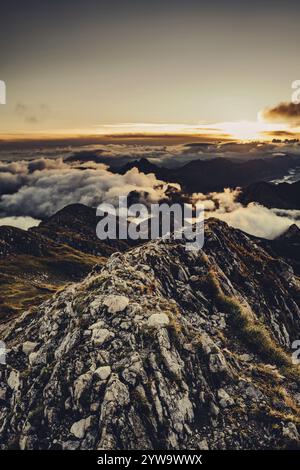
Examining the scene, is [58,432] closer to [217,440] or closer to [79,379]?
[79,379]

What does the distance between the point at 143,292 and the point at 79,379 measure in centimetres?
5095

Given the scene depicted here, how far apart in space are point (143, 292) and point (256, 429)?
69590 mm

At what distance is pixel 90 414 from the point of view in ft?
503

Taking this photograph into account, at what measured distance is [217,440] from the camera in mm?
153250

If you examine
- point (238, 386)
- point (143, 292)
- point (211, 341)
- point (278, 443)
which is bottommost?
point (278, 443)

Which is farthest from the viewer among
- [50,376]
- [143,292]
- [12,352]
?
[143,292]

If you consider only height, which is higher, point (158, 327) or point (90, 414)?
point (158, 327)

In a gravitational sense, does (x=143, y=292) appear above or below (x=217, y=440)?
above
